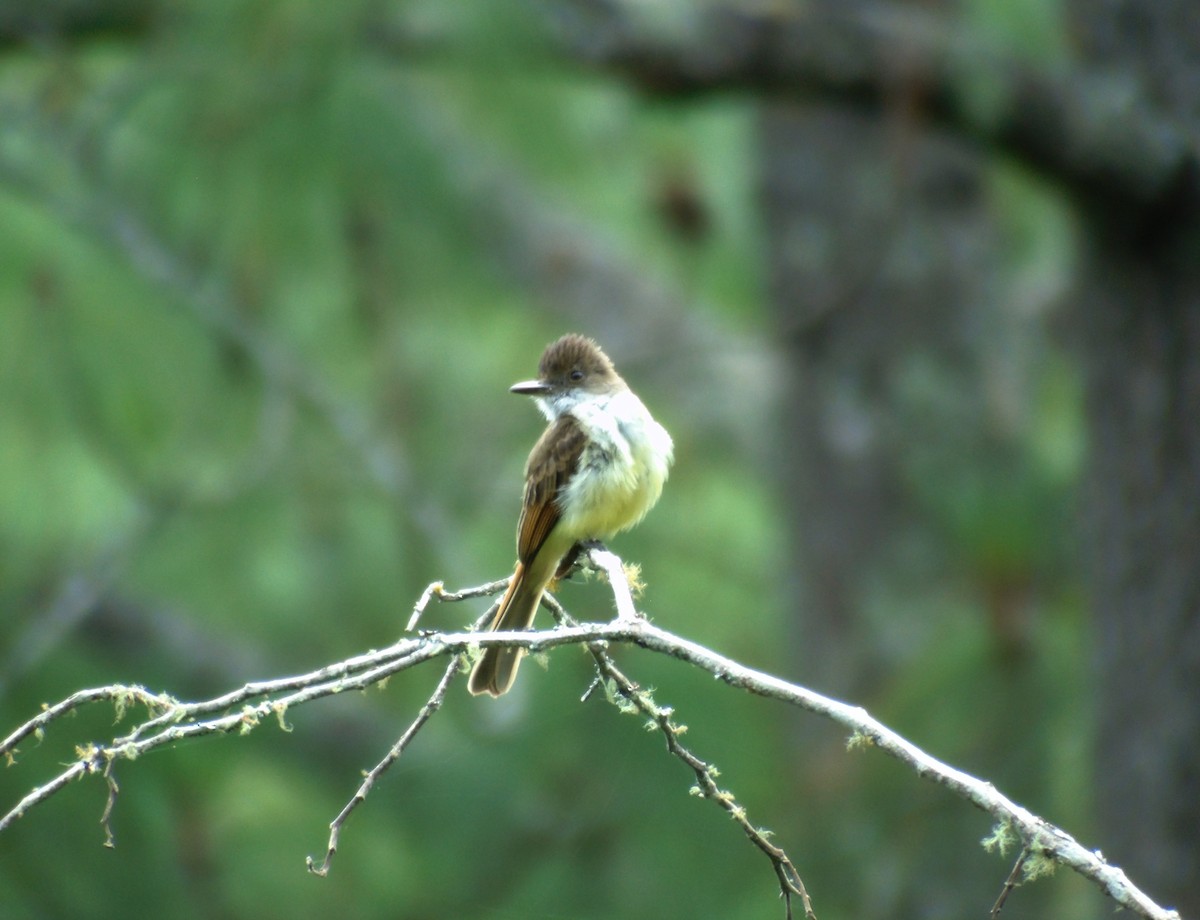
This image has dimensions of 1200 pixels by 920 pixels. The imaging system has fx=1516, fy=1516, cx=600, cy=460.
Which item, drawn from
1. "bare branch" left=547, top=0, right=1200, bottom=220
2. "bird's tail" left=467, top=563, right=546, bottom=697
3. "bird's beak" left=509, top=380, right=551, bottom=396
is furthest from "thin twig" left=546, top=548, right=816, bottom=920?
"bare branch" left=547, top=0, right=1200, bottom=220

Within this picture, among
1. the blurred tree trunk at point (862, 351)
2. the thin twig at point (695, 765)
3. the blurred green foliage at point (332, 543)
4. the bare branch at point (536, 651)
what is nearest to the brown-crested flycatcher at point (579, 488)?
the blurred green foliage at point (332, 543)

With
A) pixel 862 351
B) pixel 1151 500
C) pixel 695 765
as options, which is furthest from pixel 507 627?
pixel 862 351

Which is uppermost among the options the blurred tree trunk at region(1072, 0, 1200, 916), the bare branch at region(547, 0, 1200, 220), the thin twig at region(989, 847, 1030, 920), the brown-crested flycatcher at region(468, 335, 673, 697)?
the bare branch at region(547, 0, 1200, 220)

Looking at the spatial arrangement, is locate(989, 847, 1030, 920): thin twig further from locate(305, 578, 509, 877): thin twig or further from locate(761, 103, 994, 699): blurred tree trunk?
locate(761, 103, 994, 699): blurred tree trunk

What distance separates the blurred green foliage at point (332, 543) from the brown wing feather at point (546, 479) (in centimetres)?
104

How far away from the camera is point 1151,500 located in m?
5.24

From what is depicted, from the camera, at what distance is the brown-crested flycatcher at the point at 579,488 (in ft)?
12.6

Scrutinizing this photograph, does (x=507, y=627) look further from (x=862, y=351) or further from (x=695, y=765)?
(x=862, y=351)

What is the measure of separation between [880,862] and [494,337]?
427 centimetres

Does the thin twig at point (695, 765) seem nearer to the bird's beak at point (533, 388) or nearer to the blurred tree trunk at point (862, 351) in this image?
the bird's beak at point (533, 388)

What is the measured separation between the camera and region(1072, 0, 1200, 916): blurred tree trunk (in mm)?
5176

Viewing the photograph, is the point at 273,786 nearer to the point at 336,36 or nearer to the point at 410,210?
the point at 410,210

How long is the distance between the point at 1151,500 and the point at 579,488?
2332 millimetres

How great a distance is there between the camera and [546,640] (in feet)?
7.17
